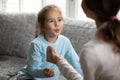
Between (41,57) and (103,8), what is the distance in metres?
0.88

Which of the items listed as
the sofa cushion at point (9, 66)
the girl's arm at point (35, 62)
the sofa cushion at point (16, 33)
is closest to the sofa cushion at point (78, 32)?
the sofa cushion at point (16, 33)

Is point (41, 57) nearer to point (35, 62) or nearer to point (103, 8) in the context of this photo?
point (35, 62)

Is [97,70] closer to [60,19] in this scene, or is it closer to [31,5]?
[60,19]

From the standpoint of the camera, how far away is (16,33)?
2.90m

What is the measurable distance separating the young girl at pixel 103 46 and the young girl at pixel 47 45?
787mm

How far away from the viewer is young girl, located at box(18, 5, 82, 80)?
186 cm

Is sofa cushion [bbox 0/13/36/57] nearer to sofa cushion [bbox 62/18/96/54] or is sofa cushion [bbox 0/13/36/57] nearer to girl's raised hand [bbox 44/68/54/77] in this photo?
sofa cushion [bbox 62/18/96/54]

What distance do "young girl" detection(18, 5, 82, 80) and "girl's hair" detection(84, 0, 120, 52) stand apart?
2.68 ft

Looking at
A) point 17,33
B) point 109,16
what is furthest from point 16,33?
point 109,16

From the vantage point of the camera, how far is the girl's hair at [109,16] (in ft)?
3.50

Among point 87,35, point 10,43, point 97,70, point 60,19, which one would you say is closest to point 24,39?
point 10,43

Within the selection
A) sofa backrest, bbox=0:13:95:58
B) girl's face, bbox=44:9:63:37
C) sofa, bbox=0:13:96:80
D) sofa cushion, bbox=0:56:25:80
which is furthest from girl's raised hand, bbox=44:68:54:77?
sofa backrest, bbox=0:13:95:58

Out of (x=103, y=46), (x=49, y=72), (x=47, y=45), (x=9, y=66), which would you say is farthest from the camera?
(x=9, y=66)

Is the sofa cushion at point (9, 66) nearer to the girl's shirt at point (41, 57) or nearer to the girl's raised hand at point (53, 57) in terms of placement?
the girl's shirt at point (41, 57)
